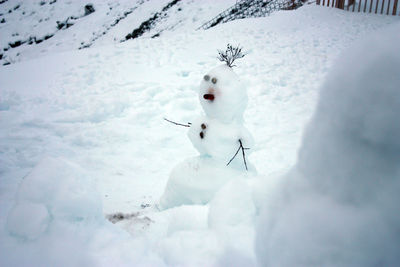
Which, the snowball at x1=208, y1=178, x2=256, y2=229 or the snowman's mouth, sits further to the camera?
the snowman's mouth

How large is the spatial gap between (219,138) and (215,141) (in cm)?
4

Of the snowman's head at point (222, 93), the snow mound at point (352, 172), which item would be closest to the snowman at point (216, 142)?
the snowman's head at point (222, 93)

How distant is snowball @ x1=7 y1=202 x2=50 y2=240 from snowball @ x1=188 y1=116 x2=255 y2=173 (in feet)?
4.08

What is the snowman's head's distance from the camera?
2.08 meters

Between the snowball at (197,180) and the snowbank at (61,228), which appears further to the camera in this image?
the snowball at (197,180)

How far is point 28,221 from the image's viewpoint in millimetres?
1191

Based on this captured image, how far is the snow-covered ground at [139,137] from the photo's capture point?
1207 millimetres

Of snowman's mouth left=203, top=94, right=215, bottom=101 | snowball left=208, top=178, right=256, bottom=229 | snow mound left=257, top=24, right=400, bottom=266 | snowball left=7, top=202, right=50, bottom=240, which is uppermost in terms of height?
snow mound left=257, top=24, right=400, bottom=266

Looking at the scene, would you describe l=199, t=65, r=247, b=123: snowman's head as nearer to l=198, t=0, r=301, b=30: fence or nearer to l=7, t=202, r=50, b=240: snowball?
l=7, t=202, r=50, b=240: snowball

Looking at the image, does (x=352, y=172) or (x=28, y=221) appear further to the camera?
(x=28, y=221)

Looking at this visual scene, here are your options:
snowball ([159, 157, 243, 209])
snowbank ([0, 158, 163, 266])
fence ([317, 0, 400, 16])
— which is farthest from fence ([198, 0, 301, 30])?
snowbank ([0, 158, 163, 266])

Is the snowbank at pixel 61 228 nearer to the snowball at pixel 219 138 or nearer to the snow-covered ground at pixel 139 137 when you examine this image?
the snow-covered ground at pixel 139 137

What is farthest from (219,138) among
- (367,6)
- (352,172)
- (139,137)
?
(367,6)

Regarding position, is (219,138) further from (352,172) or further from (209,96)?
(352,172)
